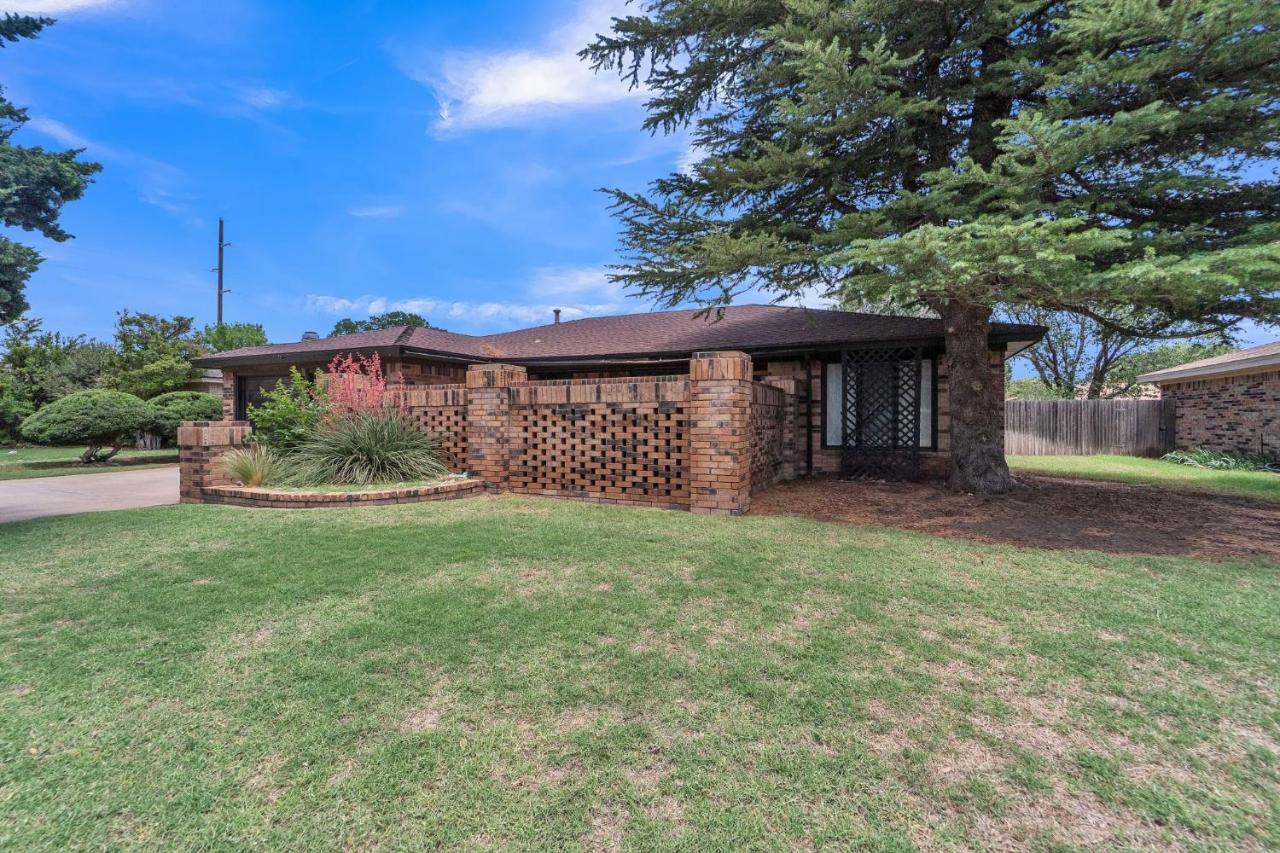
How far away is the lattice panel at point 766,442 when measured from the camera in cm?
716

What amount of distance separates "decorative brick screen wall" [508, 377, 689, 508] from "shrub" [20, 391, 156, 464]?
13.1 m

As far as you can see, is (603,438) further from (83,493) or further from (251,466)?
(83,493)

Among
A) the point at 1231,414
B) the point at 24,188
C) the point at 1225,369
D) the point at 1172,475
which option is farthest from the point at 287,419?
the point at 1231,414

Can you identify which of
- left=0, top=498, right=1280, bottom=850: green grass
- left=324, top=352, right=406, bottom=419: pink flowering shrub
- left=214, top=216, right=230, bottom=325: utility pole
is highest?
left=214, top=216, right=230, bottom=325: utility pole

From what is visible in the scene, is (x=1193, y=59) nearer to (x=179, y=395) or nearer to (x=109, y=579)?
(x=109, y=579)

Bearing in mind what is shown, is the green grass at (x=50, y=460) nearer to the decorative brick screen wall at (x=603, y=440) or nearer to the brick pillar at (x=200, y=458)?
the brick pillar at (x=200, y=458)

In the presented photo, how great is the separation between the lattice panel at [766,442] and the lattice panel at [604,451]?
1.16 metres

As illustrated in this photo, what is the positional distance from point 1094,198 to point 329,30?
477 inches

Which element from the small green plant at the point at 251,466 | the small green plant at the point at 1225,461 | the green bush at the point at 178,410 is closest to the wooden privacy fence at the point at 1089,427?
the small green plant at the point at 1225,461

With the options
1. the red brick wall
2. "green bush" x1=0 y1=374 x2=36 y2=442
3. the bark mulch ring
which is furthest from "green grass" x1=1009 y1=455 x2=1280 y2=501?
"green bush" x1=0 y1=374 x2=36 y2=442

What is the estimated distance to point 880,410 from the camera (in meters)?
9.92

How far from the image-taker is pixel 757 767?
6.36 ft

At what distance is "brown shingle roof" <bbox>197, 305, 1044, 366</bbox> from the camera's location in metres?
10.1

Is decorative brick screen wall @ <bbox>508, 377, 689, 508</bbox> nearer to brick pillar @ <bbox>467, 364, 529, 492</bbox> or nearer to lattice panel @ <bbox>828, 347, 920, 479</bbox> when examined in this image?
brick pillar @ <bbox>467, 364, 529, 492</bbox>
